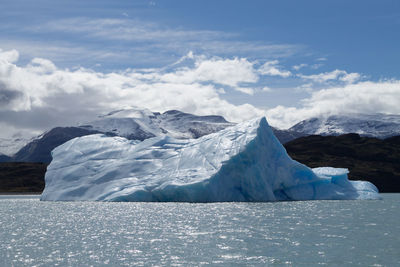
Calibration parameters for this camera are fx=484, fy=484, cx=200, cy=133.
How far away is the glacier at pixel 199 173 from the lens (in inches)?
1753

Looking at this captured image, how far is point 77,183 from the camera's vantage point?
163 feet

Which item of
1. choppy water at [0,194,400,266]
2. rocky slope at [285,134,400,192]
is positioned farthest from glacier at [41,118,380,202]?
rocky slope at [285,134,400,192]

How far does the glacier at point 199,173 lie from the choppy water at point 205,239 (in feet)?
29.6

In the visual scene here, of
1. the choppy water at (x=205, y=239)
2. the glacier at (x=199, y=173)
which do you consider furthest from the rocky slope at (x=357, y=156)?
the choppy water at (x=205, y=239)

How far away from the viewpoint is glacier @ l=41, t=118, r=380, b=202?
44531 mm

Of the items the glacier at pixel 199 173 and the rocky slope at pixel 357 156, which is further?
the rocky slope at pixel 357 156

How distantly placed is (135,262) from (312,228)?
1266 centimetres

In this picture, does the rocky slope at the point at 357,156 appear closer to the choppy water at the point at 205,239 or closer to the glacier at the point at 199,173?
the glacier at the point at 199,173

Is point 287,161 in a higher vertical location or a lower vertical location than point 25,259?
higher

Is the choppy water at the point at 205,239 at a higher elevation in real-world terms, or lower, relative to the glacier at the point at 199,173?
lower

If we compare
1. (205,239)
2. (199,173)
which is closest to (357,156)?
(199,173)

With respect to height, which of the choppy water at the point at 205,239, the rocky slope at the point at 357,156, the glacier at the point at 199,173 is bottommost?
the choppy water at the point at 205,239

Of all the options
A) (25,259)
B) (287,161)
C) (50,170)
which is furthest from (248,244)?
(50,170)

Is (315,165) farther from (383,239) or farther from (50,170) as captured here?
(383,239)
